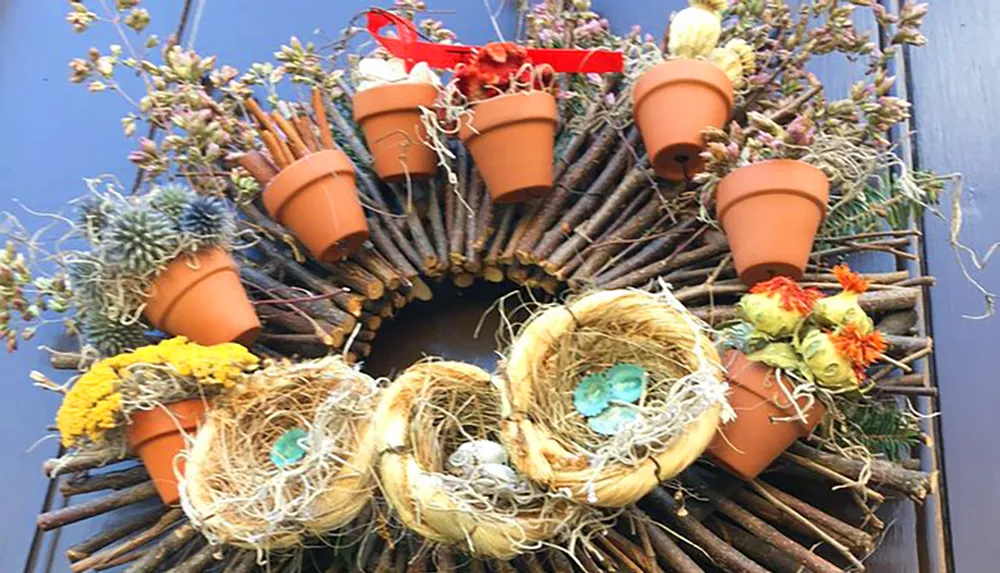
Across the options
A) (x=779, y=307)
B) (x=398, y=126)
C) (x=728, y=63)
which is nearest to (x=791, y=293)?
(x=779, y=307)

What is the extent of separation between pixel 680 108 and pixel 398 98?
0.27 m

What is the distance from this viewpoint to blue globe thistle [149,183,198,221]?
0.93 metres

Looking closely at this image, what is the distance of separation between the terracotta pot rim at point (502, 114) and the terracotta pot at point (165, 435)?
35cm

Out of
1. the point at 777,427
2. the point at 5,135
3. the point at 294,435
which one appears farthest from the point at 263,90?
the point at 777,427

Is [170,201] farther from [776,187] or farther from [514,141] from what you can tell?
[776,187]

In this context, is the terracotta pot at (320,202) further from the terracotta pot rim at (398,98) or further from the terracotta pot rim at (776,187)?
the terracotta pot rim at (776,187)

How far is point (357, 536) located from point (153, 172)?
445 millimetres

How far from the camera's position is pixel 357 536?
0.90 metres

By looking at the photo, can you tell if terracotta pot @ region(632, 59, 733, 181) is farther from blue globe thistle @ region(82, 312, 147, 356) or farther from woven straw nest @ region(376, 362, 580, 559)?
blue globe thistle @ region(82, 312, 147, 356)

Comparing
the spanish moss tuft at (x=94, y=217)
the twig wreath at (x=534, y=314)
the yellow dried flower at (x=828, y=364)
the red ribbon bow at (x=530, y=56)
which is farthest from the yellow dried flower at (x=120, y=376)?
the yellow dried flower at (x=828, y=364)

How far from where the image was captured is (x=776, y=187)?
88 cm

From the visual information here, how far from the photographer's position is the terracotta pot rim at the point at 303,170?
3.18 ft

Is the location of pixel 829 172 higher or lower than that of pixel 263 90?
lower

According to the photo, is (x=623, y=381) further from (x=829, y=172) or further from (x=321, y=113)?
(x=321, y=113)
